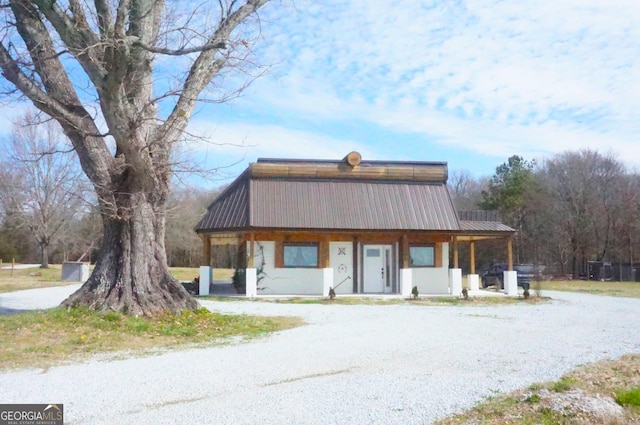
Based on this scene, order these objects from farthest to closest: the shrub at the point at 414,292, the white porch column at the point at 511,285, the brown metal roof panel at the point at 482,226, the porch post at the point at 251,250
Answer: the white porch column at the point at 511,285, the brown metal roof panel at the point at 482,226, the porch post at the point at 251,250, the shrub at the point at 414,292

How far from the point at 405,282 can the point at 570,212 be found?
3035 cm

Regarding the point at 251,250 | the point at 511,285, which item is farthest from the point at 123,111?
the point at 511,285

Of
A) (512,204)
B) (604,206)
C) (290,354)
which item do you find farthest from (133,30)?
(604,206)

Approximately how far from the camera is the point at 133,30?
453 inches

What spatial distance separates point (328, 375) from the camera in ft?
24.6

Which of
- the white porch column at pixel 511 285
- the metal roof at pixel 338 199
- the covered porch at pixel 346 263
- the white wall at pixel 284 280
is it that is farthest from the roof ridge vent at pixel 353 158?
the white porch column at pixel 511 285

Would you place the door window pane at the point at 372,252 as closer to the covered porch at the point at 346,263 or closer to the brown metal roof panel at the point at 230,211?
the covered porch at the point at 346,263

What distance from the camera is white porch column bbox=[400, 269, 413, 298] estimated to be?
22.0 metres

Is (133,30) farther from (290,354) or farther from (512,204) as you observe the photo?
(512,204)

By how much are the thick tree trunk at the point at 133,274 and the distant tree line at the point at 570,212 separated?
36740 mm

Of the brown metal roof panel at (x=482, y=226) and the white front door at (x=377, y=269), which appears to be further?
the white front door at (x=377, y=269)

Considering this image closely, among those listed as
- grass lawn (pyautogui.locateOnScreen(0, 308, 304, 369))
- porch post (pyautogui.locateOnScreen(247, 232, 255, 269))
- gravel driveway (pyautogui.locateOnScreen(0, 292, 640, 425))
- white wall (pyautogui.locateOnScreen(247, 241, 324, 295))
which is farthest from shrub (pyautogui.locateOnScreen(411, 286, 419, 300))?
grass lawn (pyautogui.locateOnScreen(0, 308, 304, 369))

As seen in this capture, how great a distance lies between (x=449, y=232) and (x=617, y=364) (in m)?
14.2

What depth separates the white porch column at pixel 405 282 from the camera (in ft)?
72.1
